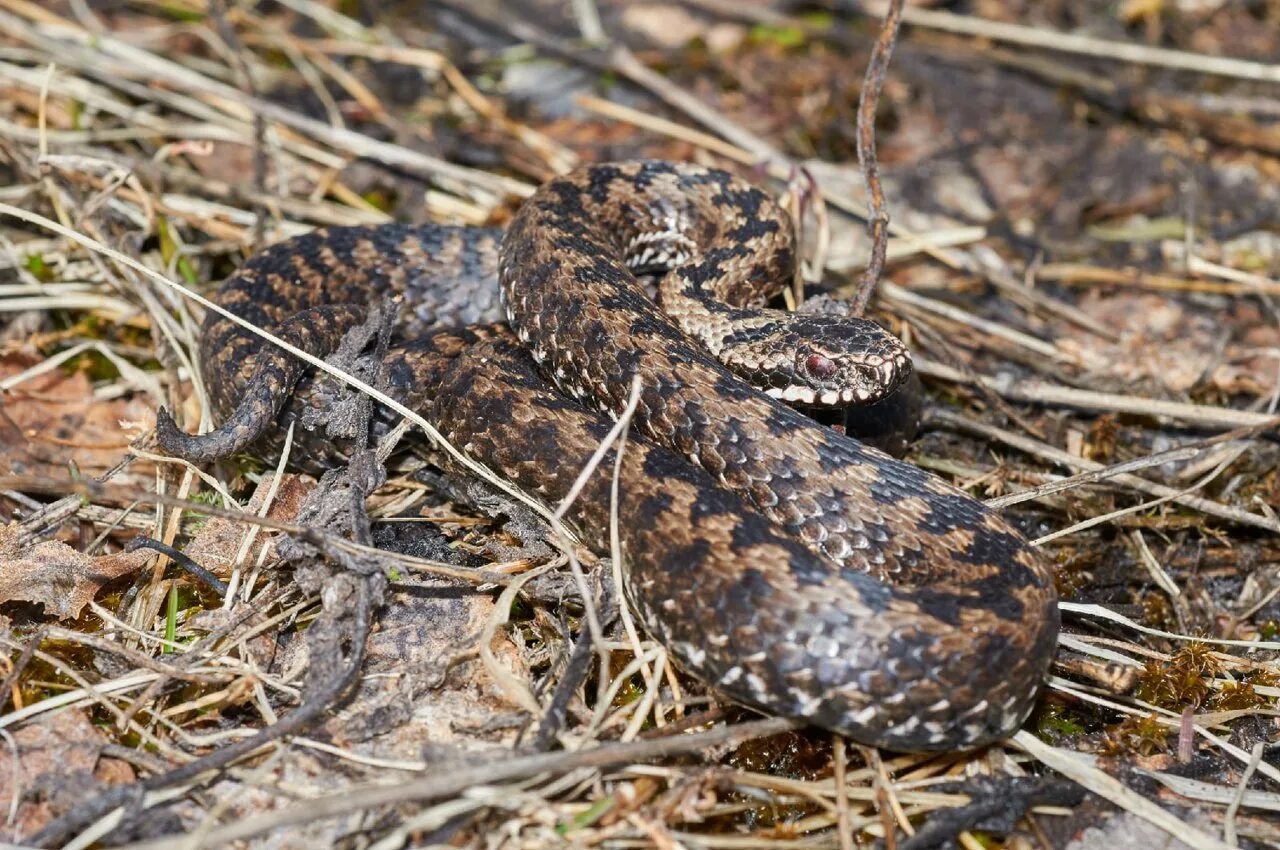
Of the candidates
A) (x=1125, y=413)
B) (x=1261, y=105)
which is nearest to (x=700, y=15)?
(x=1261, y=105)

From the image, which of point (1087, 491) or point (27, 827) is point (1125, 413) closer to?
point (1087, 491)

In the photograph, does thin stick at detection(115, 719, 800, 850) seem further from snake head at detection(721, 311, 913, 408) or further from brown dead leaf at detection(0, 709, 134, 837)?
snake head at detection(721, 311, 913, 408)

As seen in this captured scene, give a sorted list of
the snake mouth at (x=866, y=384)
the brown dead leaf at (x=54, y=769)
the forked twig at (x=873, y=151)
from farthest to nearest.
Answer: the forked twig at (x=873, y=151)
the snake mouth at (x=866, y=384)
the brown dead leaf at (x=54, y=769)

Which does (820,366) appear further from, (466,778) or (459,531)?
(466,778)

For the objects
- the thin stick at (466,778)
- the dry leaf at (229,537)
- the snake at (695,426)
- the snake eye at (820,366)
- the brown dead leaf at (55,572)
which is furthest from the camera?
the snake eye at (820,366)

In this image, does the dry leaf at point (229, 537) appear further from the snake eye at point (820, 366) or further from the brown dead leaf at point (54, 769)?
the snake eye at point (820, 366)

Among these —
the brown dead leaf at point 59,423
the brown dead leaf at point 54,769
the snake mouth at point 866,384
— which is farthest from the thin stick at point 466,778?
the brown dead leaf at point 59,423

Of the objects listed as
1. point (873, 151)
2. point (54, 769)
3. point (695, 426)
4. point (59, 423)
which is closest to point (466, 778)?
point (54, 769)
